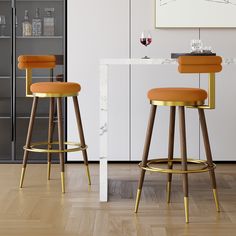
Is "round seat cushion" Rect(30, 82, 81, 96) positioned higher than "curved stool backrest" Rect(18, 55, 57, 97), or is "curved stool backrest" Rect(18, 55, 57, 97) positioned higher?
"curved stool backrest" Rect(18, 55, 57, 97)

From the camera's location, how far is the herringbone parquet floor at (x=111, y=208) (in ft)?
12.4

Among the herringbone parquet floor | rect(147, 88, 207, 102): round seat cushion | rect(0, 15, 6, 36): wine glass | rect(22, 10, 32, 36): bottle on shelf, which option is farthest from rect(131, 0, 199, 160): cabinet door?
rect(147, 88, 207, 102): round seat cushion

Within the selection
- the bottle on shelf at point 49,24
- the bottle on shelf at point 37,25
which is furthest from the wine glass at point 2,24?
the bottle on shelf at point 49,24

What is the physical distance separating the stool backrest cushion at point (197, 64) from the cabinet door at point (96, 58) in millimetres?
2131

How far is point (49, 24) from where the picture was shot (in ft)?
20.4

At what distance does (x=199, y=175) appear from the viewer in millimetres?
5586

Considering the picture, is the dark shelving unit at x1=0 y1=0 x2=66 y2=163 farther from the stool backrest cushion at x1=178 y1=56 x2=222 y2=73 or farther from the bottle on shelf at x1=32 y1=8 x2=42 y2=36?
the stool backrest cushion at x1=178 y1=56 x2=222 y2=73

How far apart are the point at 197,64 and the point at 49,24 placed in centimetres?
251

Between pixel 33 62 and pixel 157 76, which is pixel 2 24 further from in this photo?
pixel 157 76

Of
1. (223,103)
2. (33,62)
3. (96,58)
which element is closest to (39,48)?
(96,58)

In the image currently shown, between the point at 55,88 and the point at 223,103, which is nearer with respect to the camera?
the point at 55,88

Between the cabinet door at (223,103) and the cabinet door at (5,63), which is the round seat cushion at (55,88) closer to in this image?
the cabinet door at (5,63)

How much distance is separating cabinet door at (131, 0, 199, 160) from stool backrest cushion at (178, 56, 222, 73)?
6.70 feet

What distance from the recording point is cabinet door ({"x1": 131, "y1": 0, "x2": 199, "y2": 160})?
20.1ft
